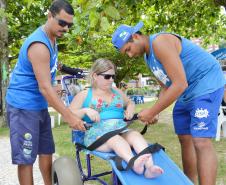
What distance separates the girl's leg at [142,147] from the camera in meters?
3.22

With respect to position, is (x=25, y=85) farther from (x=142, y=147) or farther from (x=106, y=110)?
(x=142, y=147)

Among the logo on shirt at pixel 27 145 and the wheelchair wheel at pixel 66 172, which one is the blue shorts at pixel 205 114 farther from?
the logo on shirt at pixel 27 145

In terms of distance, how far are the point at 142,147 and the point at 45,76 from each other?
103 cm

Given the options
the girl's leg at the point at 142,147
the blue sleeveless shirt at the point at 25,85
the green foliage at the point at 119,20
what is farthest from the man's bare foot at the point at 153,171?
the green foliage at the point at 119,20

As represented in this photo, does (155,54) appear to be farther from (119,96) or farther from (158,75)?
(119,96)

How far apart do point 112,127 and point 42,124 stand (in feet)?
2.14

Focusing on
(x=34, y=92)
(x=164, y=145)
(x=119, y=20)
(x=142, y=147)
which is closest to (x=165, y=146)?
(x=164, y=145)

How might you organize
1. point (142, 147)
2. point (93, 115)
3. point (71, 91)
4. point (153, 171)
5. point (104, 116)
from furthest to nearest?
point (71, 91)
point (104, 116)
point (93, 115)
point (142, 147)
point (153, 171)

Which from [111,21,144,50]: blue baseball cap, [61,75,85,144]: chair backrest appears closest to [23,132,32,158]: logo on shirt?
[61,75,85,144]: chair backrest

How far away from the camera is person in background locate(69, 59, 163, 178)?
141 inches

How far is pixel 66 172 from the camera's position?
11.9 ft

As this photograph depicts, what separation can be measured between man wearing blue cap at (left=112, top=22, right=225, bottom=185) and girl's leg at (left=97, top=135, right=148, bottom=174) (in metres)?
0.27

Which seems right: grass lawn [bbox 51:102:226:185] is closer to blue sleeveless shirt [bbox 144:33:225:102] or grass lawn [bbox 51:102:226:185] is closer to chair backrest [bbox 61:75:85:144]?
chair backrest [bbox 61:75:85:144]

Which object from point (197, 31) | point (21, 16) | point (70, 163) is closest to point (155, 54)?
point (70, 163)
